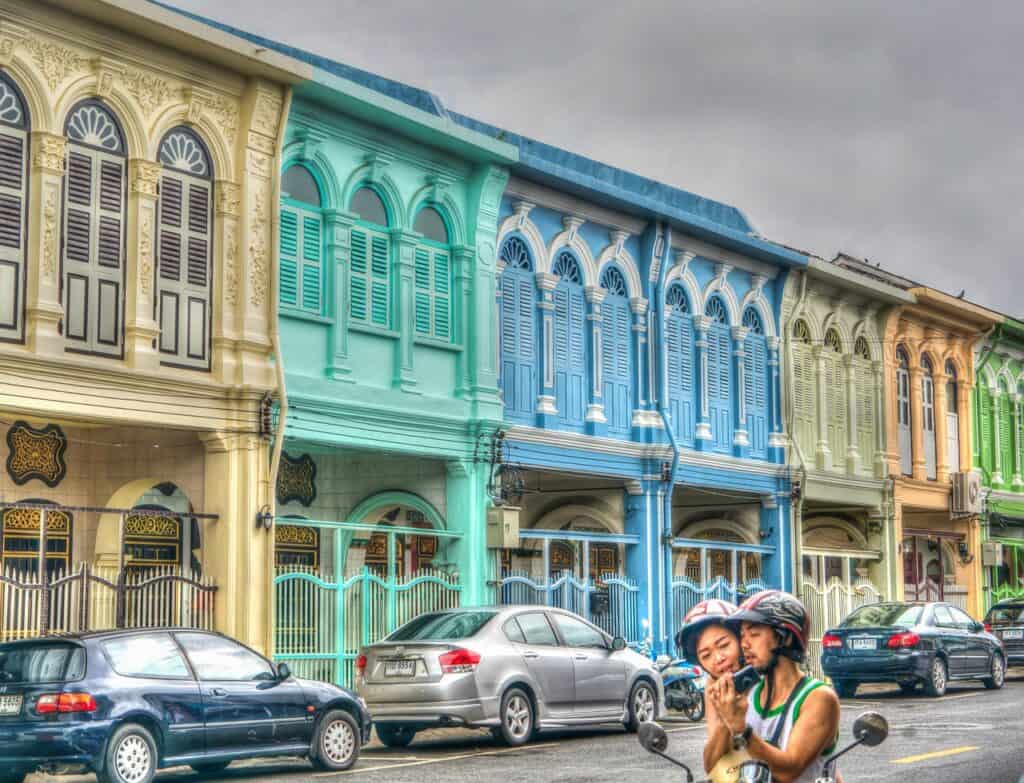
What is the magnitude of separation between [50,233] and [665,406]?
40.9 ft

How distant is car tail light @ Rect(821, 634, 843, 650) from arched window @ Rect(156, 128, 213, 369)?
11.0 metres

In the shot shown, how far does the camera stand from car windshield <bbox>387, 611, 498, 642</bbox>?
17.5 m

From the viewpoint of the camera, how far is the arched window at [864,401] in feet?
113

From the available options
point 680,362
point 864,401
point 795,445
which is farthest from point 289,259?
point 864,401

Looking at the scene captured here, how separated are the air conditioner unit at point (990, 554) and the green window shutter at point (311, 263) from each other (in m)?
22.1

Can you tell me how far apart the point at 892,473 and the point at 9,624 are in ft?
73.0

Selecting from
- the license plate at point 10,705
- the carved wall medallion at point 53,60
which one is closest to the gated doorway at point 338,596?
the carved wall medallion at point 53,60

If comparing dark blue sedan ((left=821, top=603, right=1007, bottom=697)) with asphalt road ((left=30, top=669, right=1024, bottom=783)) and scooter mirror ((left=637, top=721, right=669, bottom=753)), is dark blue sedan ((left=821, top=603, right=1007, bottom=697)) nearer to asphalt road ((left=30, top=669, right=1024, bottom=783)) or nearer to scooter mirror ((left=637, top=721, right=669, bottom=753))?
asphalt road ((left=30, top=669, right=1024, bottom=783))

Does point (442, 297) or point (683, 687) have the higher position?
point (442, 297)

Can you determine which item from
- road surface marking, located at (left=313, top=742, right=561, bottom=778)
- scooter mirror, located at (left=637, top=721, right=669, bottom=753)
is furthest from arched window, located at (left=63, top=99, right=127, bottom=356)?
scooter mirror, located at (left=637, top=721, right=669, bottom=753)

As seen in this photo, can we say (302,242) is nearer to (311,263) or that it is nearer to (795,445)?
(311,263)

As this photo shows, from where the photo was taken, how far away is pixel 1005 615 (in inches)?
1243

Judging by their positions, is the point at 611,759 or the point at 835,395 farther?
the point at 835,395

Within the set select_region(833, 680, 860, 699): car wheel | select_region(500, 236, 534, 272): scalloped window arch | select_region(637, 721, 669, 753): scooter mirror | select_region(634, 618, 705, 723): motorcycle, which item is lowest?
select_region(833, 680, 860, 699): car wheel
